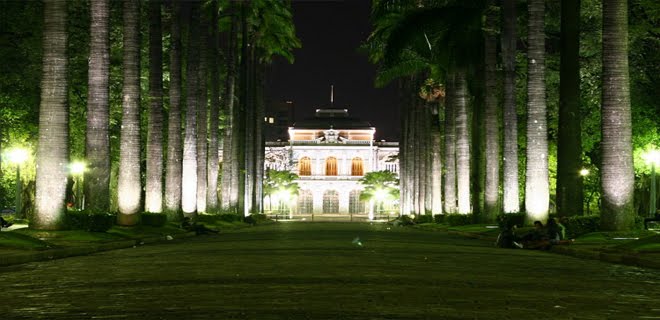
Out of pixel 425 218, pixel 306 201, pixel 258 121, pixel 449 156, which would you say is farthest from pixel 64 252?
pixel 306 201

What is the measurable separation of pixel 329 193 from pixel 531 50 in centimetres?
14603

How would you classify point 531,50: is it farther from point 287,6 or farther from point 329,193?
point 329,193

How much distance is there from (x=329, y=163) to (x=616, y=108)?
151m

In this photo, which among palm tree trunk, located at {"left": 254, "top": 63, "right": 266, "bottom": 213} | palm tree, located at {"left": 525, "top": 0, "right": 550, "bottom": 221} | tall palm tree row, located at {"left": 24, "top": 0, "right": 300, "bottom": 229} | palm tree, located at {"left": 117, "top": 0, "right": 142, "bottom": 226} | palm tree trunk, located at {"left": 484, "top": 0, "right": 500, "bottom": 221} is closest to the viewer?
tall palm tree row, located at {"left": 24, "top": 0, "right": 300, "bottom": 229}

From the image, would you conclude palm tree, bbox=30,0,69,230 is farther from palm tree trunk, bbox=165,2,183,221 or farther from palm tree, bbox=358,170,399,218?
palm tree, bbox=358,170,399,218

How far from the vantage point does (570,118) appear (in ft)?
96.9

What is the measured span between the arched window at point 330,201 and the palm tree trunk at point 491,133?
134966 millimetres

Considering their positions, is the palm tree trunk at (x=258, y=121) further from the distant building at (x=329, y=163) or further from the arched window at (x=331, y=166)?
the arched window at (x=331, y=166)

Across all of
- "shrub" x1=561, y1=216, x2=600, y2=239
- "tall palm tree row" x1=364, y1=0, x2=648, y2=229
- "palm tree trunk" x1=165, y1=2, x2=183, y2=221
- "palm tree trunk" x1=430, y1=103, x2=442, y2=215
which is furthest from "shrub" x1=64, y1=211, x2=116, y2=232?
"palm tree trunk" x1=430, y1=103, x2=442, y2=215

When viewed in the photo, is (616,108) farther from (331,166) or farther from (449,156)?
(331,166)

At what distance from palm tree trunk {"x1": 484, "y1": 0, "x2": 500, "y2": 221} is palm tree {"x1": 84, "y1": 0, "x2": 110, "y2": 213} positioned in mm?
15395

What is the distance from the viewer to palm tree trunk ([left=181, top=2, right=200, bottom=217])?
4134 cm

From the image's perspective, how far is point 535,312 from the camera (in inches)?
397

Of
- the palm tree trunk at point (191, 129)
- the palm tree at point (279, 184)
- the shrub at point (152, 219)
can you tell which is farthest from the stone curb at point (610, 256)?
the palm tree at point (279, 184)
